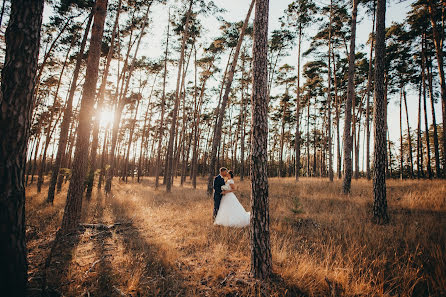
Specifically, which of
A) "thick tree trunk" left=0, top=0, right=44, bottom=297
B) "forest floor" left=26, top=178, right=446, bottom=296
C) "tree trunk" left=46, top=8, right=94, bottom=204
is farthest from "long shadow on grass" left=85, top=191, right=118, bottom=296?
"tree trunk" left=46, top=8, right=94, bottom=204

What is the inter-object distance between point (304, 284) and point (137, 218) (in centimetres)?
616

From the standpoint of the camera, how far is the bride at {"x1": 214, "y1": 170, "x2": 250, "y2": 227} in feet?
18.8

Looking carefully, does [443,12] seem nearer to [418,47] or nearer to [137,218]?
[418,47]

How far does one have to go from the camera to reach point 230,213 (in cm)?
585

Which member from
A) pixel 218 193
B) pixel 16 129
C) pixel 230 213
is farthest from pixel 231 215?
pixel 16 129

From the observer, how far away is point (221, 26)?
41.0ft

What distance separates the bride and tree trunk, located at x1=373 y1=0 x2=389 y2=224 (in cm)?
407

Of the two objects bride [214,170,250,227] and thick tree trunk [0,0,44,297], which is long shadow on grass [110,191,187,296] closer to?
thick tree trunk [0,0,44,297]

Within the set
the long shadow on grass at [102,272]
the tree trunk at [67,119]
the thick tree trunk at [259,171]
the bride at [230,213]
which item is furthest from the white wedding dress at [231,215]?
the tree trunk at [67,119]

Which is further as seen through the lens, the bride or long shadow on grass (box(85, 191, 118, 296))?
the bride

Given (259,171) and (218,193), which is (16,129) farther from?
(218,193)

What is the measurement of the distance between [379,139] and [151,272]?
7.44 meters

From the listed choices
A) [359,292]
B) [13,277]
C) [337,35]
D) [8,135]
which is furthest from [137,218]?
[337,35]

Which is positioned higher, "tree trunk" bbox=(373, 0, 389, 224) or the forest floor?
"tree trunk" bbox=(373, 0, 389, 224)
